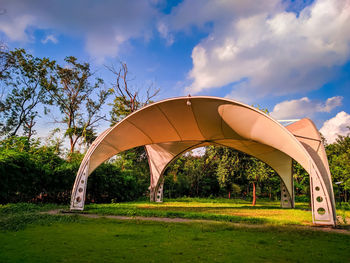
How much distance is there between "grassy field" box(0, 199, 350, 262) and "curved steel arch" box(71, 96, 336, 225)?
7.21ft

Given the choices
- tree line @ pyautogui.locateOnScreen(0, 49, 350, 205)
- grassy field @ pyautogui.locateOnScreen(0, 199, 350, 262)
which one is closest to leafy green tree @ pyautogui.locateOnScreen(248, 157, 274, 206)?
tree line @ pyautogui.locateOnScreen(0, 49, 350, 205)

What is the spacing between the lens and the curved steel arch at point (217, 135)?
727cm

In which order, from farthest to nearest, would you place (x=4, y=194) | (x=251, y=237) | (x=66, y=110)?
(x=66, y=110) < (x=4, y=194) < (x=251, y=237)

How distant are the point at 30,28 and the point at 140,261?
12.4 meters

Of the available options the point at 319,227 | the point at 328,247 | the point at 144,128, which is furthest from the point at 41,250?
the point at 144,128

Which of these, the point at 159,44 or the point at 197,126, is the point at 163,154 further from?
the point at 159,44

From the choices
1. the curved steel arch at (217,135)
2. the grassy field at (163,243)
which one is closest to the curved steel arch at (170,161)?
the curved steel arch at (217,135)

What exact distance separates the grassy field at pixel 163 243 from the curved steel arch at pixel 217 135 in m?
2.20

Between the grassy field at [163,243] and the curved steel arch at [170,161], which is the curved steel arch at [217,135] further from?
the grassy field at [163,243]

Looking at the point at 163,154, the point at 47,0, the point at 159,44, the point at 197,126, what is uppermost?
the point at 159,44

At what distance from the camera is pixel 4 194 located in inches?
363

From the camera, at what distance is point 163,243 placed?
4336 mm

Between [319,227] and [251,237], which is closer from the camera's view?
[251,237]

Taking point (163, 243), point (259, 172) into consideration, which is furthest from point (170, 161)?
point (163, 243)
